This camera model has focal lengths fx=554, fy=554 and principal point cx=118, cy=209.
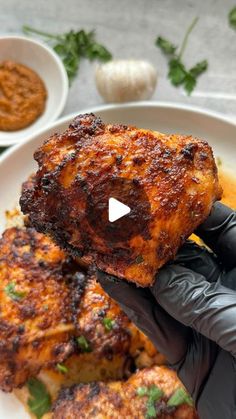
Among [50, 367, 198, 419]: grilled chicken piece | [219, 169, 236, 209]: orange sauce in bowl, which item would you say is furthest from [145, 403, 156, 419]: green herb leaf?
[219, 169, 236, 209]: orange sauce in bowl

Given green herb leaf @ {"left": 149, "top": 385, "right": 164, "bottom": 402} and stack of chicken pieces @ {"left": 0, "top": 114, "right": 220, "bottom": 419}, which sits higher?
stack of chicken pieces @ {"left": 0, "top": 114, "right": 220, "bottom": 419}

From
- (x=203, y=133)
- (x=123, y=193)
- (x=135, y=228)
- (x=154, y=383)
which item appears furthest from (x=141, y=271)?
(x=203, y=133)

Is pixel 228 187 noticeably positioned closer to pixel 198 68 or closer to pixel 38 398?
pixel 198 68

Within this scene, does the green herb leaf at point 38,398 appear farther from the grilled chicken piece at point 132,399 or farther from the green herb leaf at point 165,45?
the green herb leaf at point 165,45

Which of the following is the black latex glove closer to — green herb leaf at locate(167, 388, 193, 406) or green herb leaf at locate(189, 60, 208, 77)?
green herb leaf at locate(167, 388, 193, 406)

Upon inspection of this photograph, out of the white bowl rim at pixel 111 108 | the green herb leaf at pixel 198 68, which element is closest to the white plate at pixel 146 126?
the white bowl rim at pixel 111 108

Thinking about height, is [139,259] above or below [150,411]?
above

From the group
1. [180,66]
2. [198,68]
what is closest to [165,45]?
[180,66]
